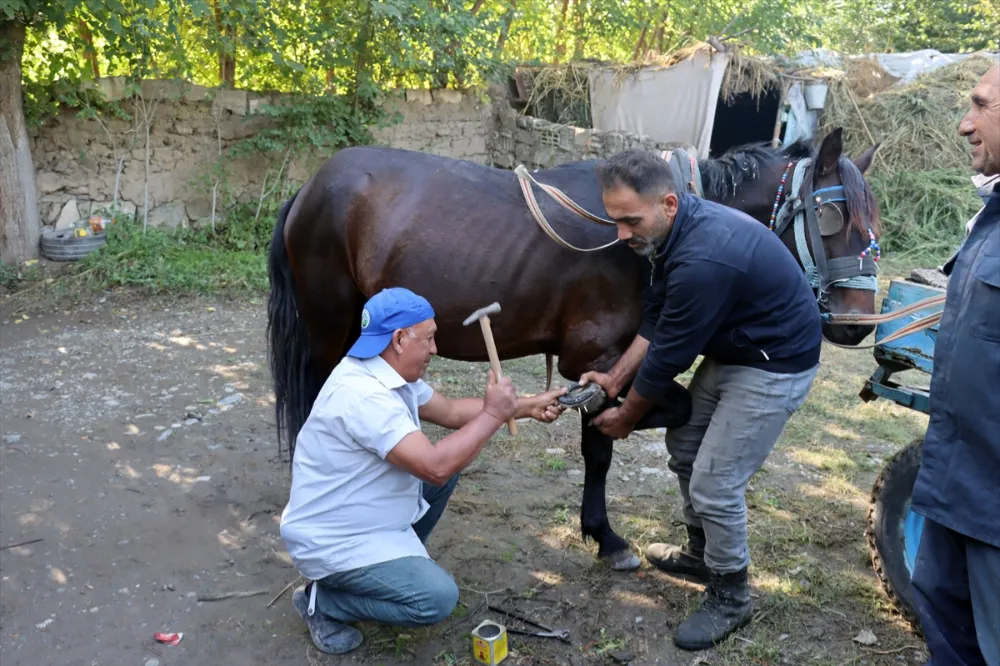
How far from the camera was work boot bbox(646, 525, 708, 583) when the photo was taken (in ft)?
10.9

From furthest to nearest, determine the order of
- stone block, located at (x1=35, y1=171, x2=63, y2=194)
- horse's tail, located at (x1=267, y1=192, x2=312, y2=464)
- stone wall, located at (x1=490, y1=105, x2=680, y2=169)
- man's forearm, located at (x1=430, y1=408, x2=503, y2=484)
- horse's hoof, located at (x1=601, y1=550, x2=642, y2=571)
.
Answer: stone wall, located at (x1=490, y1=105, x2=680, y2=169), stone block, located at (x1=35, y1=171, x2=63, y2=194), horse's tail, located at (x1=267, y1=192, x2=312, y2=464), horse's hoof, located at (x1=601, y1=550, x2=642, y2=571), man's forearm, located at (x1=430, y1=408, x2=503, y2=484)

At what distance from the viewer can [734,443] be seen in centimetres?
278

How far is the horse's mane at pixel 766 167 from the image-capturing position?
3.06 m

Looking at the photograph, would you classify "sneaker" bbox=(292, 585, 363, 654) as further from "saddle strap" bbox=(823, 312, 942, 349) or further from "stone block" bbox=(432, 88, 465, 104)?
"stone block" bbox=(432, 88, 465, 104)

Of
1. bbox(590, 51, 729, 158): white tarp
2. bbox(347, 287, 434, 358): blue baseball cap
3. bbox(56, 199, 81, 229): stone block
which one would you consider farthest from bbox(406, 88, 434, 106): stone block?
bbox(347, 287, 434, 358): blue baseball cap

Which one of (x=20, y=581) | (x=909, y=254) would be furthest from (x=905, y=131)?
(x=20, y=581)

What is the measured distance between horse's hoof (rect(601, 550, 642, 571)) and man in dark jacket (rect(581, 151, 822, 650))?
462 mm

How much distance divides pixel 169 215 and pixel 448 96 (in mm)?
3984

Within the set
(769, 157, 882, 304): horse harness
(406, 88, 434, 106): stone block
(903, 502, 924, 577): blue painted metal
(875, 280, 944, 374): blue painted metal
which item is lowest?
(903, 502, 924, 577): blue painted metal

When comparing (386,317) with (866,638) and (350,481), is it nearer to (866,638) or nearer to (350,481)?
(350,481)

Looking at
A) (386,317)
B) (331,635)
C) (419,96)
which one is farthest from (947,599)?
(419,96)

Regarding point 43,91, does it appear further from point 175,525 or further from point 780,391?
point 780,391

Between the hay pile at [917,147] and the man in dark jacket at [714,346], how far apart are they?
7976 mm

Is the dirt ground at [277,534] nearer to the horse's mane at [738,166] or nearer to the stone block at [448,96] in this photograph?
the horse's mane at [738,166]
